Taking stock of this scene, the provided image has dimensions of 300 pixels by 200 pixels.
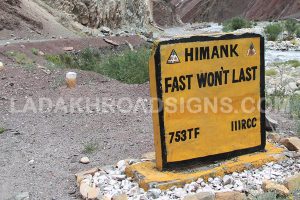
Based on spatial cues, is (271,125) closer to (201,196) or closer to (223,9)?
(201,196)

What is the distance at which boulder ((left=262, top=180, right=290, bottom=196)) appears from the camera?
5211 millimetres

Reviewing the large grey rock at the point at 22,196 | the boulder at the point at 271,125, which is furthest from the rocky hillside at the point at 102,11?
the large grey rock at the point at 22,196

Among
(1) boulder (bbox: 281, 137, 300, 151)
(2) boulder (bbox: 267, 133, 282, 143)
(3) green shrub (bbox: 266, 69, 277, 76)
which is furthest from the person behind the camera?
(3) green shrub (bbox: 266, 69, 277, 76)

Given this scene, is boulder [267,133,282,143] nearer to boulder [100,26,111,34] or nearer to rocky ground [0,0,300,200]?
rocky ground [0,0,300,200]

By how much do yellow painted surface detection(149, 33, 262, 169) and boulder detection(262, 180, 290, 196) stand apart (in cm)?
83

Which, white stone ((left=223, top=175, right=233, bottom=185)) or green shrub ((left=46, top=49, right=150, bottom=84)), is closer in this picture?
white stone ((left=223, top=175, right=233, bottom=185))

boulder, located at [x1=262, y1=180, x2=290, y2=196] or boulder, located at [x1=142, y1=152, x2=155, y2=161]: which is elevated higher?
boulder, located at [x1=142, y1=152, x2=155, y2=161]

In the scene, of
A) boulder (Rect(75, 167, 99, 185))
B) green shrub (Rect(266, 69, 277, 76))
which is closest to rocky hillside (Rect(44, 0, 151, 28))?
green shrub (Rect(266, 69, 277, 76))

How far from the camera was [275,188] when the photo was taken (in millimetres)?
5281

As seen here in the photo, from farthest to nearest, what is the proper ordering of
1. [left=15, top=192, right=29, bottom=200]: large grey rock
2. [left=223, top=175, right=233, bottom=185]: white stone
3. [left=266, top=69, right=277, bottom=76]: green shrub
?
[left=266, top=69, right=277, bottom=76]: green shrub, [left=15, top=192, right=29, bottom=200]: large grey rock, [left=223, top=175, right=233, bottom=185]: white stone

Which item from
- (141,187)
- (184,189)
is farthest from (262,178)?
(141,187)

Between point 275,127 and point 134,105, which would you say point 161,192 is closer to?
point 275,127

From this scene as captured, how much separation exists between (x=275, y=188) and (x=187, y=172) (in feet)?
3.18

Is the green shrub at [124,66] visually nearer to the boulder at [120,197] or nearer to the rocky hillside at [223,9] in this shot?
the boulder at [120,197]
